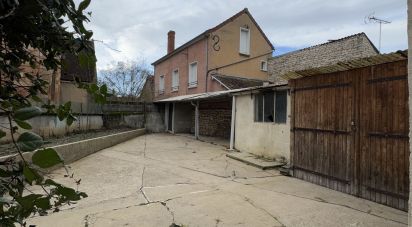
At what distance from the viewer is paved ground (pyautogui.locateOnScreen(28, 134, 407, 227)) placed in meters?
4.65

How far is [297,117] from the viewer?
789 centimetres

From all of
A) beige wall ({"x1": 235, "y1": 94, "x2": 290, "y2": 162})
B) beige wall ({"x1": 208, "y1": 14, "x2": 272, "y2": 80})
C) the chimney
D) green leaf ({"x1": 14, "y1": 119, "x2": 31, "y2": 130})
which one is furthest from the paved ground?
the chimney

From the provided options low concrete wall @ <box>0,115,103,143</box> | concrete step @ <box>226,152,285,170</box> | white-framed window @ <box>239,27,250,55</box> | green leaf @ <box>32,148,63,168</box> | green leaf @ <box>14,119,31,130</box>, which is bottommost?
concrete step @ <box>226,152,285,170</box>

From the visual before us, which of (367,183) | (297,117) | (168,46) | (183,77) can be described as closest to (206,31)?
(183,77)

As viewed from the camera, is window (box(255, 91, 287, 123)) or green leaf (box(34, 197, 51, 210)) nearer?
green leaf (box(34, 197, 51, 210))

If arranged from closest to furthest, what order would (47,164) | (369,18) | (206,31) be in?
(47,164), (369,18), (206,31)

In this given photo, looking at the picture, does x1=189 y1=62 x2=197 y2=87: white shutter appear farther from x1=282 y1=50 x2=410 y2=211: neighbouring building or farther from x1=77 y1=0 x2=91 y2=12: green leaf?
x1=77 y1=0 x2=91 y2=12: green leaf

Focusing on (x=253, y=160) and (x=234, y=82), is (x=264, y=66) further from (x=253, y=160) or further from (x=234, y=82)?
(x=253, y=160)

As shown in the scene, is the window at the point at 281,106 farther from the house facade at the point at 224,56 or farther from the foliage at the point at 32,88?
the foliage at the point at 32,88

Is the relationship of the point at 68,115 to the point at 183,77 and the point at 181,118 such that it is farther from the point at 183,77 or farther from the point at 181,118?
the point at 183,77

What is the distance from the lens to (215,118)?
17031 mm

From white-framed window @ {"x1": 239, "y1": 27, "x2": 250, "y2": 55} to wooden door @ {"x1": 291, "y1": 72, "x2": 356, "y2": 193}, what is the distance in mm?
12338

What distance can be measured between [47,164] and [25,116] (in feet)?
0.54

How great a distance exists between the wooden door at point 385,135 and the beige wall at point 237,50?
13.1 meters
